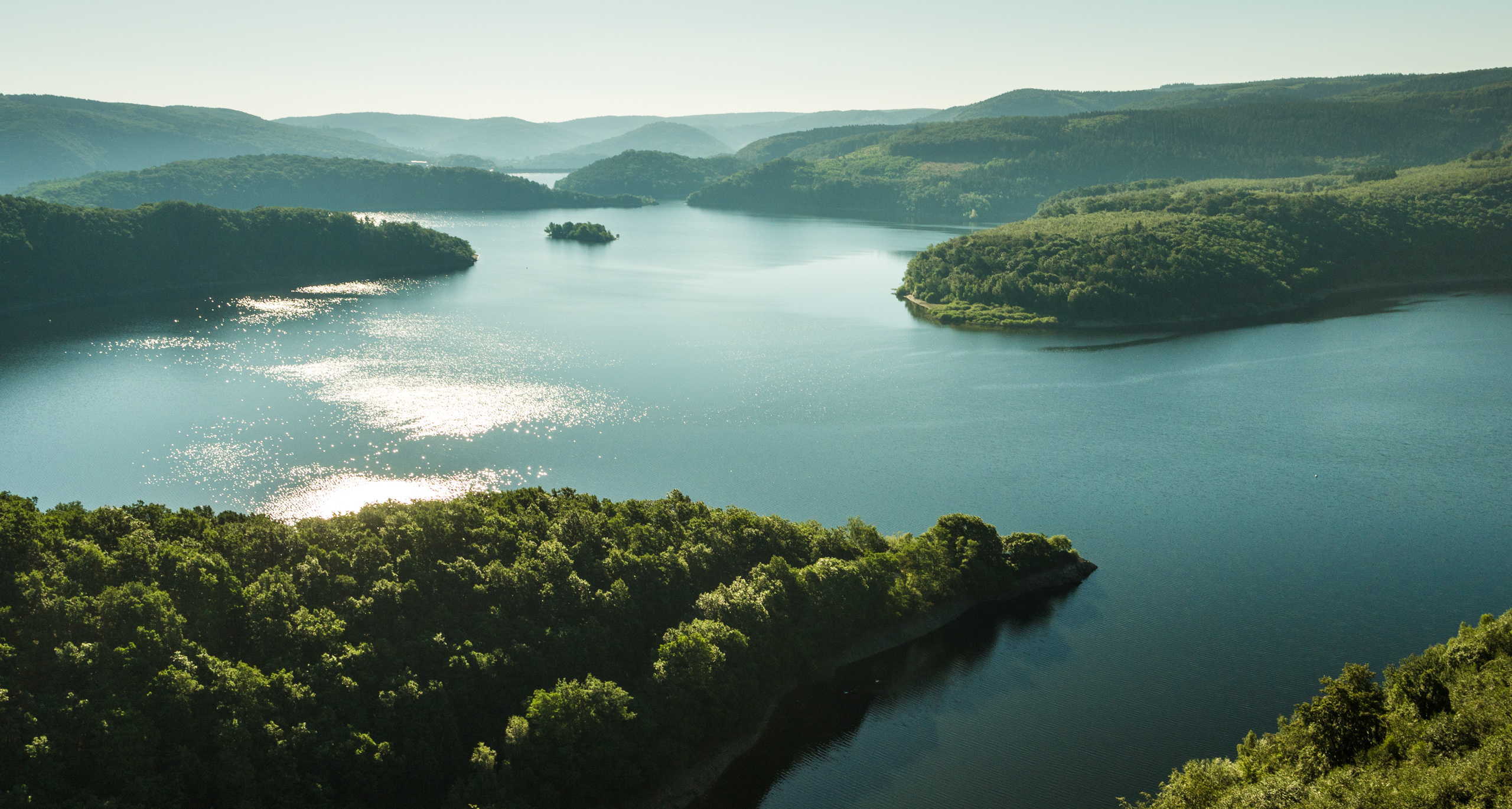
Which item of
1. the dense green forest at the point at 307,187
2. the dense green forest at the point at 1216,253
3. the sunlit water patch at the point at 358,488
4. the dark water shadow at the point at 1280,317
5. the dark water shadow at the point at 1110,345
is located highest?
the dense green forest at the point at 307,187

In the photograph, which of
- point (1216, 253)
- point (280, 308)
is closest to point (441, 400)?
point (280, 308)

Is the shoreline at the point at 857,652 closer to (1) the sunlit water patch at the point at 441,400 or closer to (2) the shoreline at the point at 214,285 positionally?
(1) the sunlit water patch at the point at 441,400

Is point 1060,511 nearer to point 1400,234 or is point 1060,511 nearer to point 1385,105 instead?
point 1400,234

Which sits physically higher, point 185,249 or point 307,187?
point 307,187

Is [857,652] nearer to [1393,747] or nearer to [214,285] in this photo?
[1393,747]

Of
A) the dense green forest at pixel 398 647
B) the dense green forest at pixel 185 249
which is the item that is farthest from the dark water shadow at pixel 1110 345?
the dense green forest at pixel 185 249
